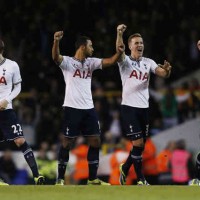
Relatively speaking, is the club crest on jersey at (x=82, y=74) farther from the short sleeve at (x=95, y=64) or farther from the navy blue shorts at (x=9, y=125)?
the navy blue shorts at (x=9, y=125)

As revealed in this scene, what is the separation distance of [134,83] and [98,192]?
9.25ft

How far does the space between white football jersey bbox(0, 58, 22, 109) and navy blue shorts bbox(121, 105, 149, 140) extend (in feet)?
6.57

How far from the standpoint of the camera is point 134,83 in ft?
57.7

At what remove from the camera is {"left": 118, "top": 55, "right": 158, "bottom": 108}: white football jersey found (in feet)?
57.6

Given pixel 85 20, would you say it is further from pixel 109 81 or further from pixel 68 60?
pixel 68 60

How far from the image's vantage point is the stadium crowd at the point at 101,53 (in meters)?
25.0

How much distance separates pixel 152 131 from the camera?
25234mm

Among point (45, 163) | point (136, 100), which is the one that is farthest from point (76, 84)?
point (45, 163)

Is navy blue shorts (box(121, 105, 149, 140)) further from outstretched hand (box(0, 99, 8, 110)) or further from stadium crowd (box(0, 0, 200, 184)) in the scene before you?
stadium crowd (box(0, 0, 200, 184))

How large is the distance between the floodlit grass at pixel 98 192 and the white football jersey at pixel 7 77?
1.73m

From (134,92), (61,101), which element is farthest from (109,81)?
(134,92)

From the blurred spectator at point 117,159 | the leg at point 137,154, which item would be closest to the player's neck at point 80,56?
the leg at point 137,154

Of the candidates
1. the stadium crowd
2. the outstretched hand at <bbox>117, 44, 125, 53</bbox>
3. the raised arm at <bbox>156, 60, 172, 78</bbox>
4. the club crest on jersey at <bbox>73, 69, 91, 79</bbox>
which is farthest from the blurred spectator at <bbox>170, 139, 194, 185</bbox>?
the outstretched hand at <bbox>117, 44, 125, 53</bbox>

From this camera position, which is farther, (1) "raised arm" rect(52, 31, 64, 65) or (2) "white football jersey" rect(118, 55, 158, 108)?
(2) "white football jersey" rect(118, 55, 158, 108)
